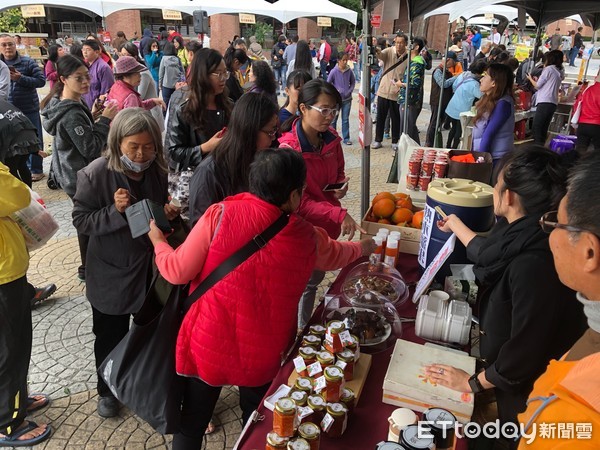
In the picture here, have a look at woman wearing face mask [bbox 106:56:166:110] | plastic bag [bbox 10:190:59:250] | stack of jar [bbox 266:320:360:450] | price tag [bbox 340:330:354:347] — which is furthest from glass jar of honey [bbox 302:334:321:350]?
woman wearing face mask [bbox 106:56:166:110]

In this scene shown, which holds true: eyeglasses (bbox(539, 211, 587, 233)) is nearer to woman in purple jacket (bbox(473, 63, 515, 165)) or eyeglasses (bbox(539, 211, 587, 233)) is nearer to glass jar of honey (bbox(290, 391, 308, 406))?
glass jar of honey (bbox(290, 391, 308, 406))

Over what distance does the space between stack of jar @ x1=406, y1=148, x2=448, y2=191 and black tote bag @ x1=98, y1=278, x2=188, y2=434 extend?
210cm

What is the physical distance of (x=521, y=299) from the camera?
1.51 metres

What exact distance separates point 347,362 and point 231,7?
15.8 meters

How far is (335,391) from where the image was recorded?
153 cm

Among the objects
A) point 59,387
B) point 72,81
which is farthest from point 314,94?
point 59,387

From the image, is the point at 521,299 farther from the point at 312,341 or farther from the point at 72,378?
the point at 72,378

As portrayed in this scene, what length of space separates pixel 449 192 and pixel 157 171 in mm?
1635

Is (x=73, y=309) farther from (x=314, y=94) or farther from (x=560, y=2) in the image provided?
(x=560, y=2)

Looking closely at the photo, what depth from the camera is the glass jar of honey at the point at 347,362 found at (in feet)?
5.47

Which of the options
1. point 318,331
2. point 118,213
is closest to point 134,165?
point 118,213

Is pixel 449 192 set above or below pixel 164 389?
above

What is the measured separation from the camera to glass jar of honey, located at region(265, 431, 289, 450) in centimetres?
137

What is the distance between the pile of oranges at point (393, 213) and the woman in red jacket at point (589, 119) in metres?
4.65
